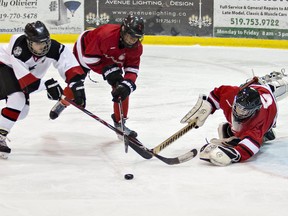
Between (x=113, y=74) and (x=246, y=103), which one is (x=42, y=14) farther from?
(x=246, y=103)

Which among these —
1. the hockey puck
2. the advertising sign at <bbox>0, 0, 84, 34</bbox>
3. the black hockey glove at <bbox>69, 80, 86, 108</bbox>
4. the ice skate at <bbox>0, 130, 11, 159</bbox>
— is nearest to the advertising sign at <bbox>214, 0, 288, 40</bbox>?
the advertising sign at <bbox>0, 0, 84, 34</bbox>

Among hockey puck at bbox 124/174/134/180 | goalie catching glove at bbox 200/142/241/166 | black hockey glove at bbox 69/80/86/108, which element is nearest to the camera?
hockey puck at bbox 124/174/134/180

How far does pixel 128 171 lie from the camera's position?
10.1 ft

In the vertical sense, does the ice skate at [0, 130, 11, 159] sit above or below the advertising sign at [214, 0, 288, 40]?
below

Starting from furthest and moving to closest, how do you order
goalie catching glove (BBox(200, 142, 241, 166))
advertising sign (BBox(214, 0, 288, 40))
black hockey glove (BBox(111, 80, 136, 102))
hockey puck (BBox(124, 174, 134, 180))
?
advertising sign (BBox(214, 0, 288, 40))
black hockey glove (BBox(111, 80, 136, 102))
goalie catching glove (BBox(200, 142, 241, 166))
hockey puck (BBox(124, 174, 134, 180))

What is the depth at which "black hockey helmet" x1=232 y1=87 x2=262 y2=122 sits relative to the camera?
3.14 meters

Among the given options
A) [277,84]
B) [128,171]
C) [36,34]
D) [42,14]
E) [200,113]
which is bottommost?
[128,171]

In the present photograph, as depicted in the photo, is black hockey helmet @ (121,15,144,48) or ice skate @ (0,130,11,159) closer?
ice skate @ (0,130,11,159)

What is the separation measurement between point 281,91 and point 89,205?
1.78m

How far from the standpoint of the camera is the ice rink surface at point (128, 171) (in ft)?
8.24

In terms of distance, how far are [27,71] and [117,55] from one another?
28.9 inches

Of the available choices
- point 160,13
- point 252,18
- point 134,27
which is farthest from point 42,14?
point 134,27

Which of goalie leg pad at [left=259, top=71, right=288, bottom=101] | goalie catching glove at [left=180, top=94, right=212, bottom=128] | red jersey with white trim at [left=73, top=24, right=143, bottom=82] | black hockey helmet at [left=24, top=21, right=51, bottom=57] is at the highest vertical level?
black hockey helmet at [left=24, top=21, right=51, bottom=57]

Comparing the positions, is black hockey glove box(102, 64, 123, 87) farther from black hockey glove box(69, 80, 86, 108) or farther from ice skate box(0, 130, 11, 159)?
ice skate box(0, 130, 11, 159)
